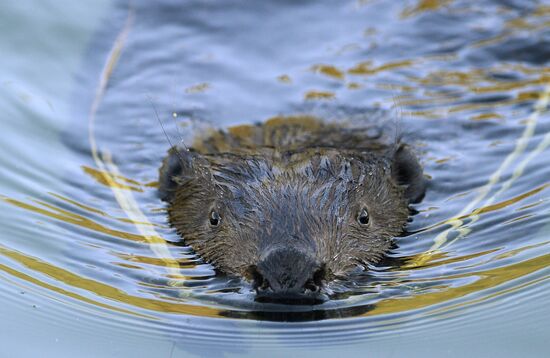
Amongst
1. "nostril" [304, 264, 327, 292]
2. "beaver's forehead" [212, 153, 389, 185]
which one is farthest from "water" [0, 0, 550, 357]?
"beaver's forehead" [212, 153, 389, 185]

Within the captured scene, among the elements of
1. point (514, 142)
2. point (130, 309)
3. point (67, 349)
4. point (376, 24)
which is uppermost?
point (376, 24)

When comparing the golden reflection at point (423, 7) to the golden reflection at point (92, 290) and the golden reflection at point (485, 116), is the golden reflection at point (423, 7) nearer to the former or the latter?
the golden reflection at point (485, 116)

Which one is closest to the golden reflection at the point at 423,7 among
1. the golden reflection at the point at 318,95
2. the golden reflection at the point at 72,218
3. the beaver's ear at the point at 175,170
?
the golden reflection at the point at 318,95

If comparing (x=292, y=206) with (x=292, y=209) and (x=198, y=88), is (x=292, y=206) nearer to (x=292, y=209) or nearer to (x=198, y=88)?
(x=292, y=209)

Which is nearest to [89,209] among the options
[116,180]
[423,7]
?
[116,180]

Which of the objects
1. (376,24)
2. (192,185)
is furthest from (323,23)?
(192,185)

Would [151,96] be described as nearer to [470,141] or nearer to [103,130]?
[103,130]

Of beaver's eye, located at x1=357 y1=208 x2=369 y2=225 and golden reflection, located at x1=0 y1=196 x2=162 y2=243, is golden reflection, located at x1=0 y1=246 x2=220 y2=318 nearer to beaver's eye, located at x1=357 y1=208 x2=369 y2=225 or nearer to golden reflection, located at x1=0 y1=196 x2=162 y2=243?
golden reflection, located at x1=0 y1=196 x2=162 y2=243

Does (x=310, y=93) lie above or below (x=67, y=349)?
above
